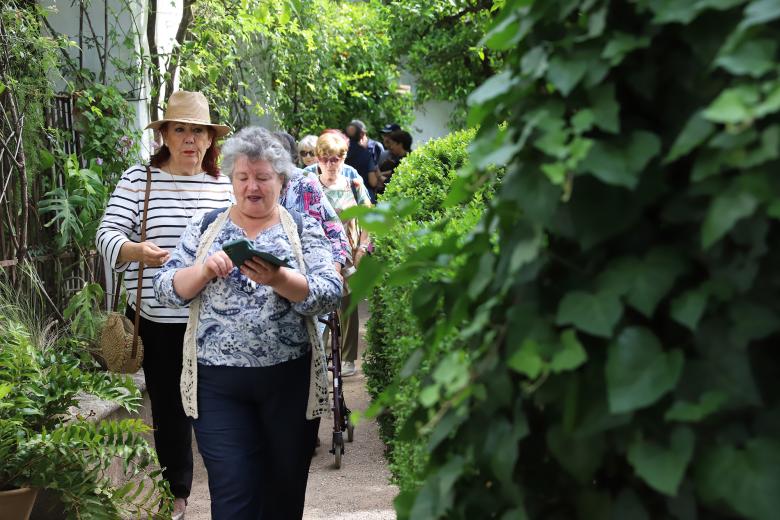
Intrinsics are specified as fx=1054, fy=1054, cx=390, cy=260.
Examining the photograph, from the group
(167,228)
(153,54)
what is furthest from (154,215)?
(153,54)

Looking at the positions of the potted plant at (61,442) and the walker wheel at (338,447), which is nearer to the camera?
the potted plant at (61,442)

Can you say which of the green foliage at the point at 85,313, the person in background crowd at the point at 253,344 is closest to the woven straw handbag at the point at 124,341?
the person in background crowd at the point at 253,344

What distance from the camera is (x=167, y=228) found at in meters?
5.43

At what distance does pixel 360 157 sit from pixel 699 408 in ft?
39.3

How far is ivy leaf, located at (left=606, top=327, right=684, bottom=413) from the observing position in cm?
133

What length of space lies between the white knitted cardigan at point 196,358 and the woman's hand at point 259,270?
1.01 ft

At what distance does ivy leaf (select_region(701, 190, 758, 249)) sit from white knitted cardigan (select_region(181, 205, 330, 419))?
127 inches

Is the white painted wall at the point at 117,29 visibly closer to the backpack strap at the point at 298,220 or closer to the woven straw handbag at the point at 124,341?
the woven straw handbag at the point at 124,341

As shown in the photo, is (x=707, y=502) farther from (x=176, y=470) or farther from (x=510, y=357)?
(x=176, y=470)

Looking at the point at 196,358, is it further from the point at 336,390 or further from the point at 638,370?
the point at 638,370

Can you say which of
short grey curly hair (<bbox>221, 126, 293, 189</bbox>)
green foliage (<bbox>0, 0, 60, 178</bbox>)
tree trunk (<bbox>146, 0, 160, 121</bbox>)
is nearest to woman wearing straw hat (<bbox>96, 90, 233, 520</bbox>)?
short grey curly hair (<bbox>221, 126, 293, 189</bbox>)

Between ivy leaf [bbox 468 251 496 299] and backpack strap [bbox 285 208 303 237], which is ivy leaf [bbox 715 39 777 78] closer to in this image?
ivy leaf [bbox 468 251 496 299]

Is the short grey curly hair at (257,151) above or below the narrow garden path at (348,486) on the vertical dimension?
above

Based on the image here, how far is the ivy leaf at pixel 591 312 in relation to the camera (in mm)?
1371
